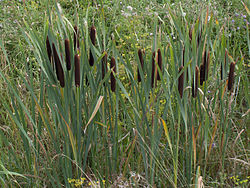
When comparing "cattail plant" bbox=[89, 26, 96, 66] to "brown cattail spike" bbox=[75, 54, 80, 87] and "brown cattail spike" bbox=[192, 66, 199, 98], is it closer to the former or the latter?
"brown cattail spike" bbox=[75, 54, 80, 87]

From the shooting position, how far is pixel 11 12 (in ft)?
14.4

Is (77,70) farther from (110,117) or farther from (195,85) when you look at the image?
(195,85)

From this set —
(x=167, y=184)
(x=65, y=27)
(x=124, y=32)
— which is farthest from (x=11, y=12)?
(x=167, y=184)

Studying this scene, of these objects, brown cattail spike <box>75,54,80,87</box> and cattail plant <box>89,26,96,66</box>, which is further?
cattail plant <box>89,26,96,66</box>

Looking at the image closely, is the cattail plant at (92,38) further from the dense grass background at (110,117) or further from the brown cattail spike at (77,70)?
the brown cattail spike at (77,70)

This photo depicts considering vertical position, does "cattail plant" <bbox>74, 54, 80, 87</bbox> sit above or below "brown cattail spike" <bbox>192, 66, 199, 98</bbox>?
above

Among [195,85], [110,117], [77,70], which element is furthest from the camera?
[110,117]

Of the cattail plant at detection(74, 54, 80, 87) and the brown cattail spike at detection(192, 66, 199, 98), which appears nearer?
the cattail plant at detection(74, 54, 80, 87)

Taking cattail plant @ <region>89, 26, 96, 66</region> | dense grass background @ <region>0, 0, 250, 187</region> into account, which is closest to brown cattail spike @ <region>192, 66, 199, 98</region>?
dense grass background @ <region>0, 0, 250, 187</region>

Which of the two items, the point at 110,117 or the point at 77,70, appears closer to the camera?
the point at 77,70

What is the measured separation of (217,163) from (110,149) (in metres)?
0.74

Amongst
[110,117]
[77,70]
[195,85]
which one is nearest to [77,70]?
[77,70]

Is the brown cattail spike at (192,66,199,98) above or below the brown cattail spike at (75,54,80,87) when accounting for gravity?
below

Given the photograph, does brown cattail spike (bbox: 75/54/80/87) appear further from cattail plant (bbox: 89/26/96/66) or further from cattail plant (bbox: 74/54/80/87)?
cattail plant (bbox: 89/26/96/66)
